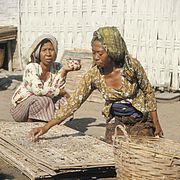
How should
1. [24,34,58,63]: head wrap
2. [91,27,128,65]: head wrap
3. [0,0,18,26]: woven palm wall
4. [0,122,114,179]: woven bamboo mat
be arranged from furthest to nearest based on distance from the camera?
[0,0,18,26]: woven palm wall → [24,34,58,63]: head wrap → [91,27,128,65]: head wrap → [0,122,114,179]: woven bamboo mat

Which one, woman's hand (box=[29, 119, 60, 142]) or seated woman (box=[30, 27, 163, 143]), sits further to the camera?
woman's hand (box=[29, 119, 60, 142])

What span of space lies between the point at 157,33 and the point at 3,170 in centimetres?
498

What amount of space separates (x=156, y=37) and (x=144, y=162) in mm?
5934

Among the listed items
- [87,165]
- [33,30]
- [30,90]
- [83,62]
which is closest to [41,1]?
[33,30]

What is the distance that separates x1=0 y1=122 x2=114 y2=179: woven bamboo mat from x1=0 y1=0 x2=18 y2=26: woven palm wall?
6.50 metres

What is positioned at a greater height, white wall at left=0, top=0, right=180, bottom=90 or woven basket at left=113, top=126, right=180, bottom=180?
white wall at left=0, top=0, right=180, bottom=90

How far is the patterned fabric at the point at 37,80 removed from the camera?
6.80 metres

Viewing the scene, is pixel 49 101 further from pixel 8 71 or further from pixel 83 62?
pixel 8 71

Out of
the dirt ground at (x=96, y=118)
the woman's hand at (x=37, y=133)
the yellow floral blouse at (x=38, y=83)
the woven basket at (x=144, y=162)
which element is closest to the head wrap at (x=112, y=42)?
the woman's hand at (x=37, y=133)

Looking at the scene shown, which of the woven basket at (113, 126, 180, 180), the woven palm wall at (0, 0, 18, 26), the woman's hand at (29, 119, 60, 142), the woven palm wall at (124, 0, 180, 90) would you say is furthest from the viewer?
the woven palm wall at (0, 0, 18, 26)

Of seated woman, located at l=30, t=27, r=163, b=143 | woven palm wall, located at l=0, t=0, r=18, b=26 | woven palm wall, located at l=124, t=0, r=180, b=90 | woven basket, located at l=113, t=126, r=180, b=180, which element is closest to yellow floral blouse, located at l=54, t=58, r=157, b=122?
seated woman, located at l=30, t=27, r=163, b=143

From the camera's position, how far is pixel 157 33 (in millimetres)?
9914

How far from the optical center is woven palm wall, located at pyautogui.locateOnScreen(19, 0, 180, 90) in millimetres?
9734

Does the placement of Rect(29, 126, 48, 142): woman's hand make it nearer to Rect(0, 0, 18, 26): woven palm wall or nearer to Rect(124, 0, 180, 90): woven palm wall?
Rect(124, 0, 180, 90): woven palm wall
